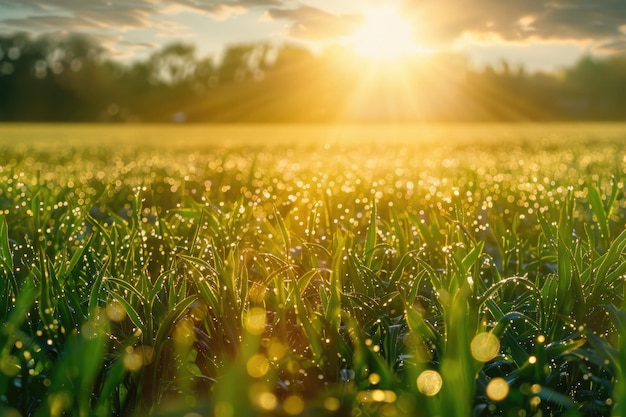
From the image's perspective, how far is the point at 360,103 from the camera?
6097cm

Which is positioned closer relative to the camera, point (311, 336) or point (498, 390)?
point (498, 390)

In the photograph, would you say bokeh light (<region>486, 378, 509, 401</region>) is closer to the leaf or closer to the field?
the field

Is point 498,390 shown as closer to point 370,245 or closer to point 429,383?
point 429,383

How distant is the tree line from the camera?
195 ft

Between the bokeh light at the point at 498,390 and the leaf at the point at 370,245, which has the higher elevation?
the bokeh light at the point at 498,390

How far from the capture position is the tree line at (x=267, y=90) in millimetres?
59531

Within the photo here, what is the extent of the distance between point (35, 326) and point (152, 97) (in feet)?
223

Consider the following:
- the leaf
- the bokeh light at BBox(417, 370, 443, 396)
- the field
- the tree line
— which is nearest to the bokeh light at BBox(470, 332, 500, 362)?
the field

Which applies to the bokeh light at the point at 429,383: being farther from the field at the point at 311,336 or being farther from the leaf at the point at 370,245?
the leaf at the point at 370,245

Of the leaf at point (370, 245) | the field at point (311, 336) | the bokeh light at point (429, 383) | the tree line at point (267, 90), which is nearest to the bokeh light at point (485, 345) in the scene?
the field at point (311, 336)

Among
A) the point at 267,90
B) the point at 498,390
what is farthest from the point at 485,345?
the point at 267,90

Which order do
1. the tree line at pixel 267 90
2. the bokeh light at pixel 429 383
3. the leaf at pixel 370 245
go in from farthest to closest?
the tree line at pixel 267 90 < the leaf at pixel 370 245 < the bokeh light at pixel 429 383

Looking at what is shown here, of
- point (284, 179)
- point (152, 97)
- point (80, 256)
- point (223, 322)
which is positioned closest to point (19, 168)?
point (284, 179)

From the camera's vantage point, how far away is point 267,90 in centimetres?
6656
